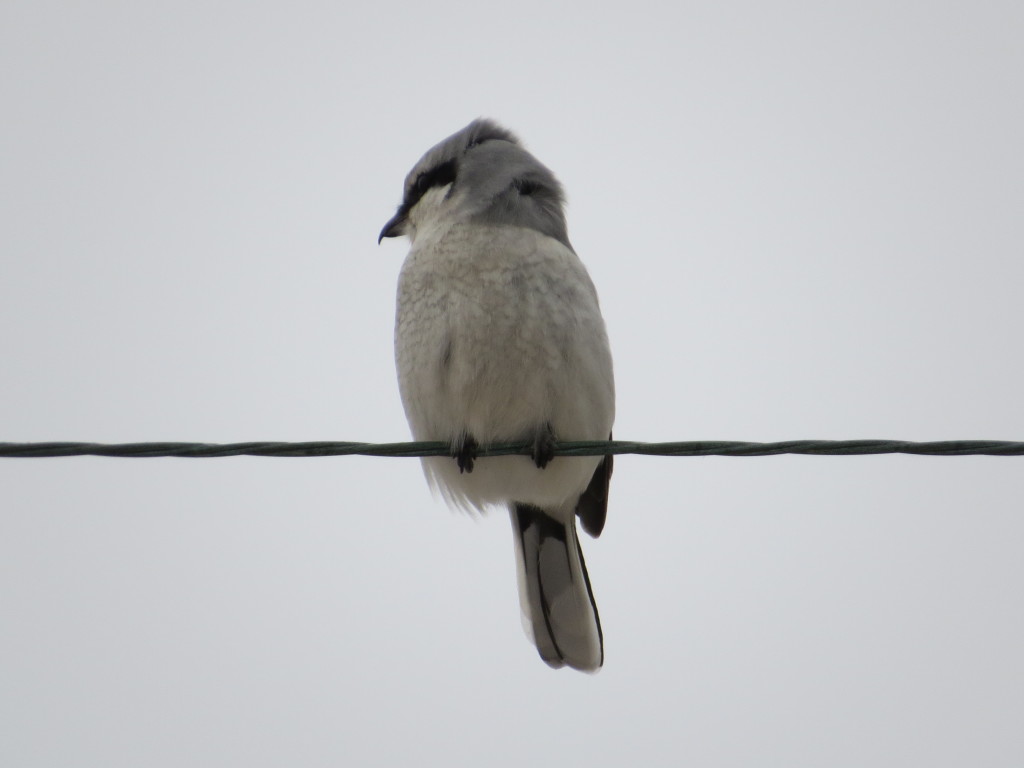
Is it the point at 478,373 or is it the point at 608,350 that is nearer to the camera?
the point at 478,373

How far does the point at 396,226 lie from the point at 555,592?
2.03 metres

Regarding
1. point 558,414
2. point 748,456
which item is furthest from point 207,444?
point 558,414

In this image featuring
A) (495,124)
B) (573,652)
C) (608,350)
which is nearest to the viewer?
(608,350)

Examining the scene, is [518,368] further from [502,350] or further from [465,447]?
[465,447]

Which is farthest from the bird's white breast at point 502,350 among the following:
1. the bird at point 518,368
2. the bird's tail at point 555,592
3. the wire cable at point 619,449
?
the wire cable at point 619,449

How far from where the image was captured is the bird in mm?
4223

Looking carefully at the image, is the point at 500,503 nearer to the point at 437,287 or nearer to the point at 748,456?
the point at 437,287

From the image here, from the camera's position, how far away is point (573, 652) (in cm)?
506

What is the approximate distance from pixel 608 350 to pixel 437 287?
788 mm

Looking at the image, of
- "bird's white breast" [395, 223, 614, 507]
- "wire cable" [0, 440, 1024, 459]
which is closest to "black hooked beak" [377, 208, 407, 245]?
"bird's white breast" [395, 223, 614, 507]

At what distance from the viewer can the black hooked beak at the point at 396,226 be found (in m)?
5.58

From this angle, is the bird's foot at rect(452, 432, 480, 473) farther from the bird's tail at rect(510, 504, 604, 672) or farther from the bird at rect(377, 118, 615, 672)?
the bird's tail at rect(510, 504, 604, 672)

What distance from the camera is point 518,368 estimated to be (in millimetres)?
4184

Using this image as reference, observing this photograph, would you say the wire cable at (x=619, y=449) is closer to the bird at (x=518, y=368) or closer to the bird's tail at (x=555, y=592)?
the bird at (x=518, y=368)
